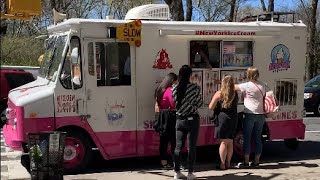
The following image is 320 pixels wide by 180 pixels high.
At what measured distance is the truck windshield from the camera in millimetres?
8578

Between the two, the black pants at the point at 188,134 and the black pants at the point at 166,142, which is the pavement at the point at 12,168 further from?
the black pants at the point at 188,134

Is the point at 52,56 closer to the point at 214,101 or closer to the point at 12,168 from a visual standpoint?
the point at 12,168

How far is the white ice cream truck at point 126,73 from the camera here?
27.3 feet

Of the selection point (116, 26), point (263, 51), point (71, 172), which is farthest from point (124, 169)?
point (263, 51)

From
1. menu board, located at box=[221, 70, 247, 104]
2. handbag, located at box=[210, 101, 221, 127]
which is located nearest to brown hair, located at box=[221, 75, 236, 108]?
handbag, located at box=[210, 101, 221, 127]

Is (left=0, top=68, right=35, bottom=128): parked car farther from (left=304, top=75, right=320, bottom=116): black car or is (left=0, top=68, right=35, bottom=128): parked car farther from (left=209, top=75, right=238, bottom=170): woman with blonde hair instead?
(left=304, top=75, right=320, bottom=116): black car

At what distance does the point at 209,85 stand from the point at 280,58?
5.26ft

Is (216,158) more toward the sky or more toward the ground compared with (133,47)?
more toward the ground

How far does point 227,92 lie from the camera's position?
8.41m

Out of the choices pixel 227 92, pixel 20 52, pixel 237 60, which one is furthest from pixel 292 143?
pixel 20 52

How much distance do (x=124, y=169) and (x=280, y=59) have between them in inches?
142

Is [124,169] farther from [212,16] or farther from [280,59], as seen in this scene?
[212,16]

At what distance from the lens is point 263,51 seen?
9625 mm

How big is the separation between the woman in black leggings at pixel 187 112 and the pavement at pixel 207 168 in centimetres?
71
